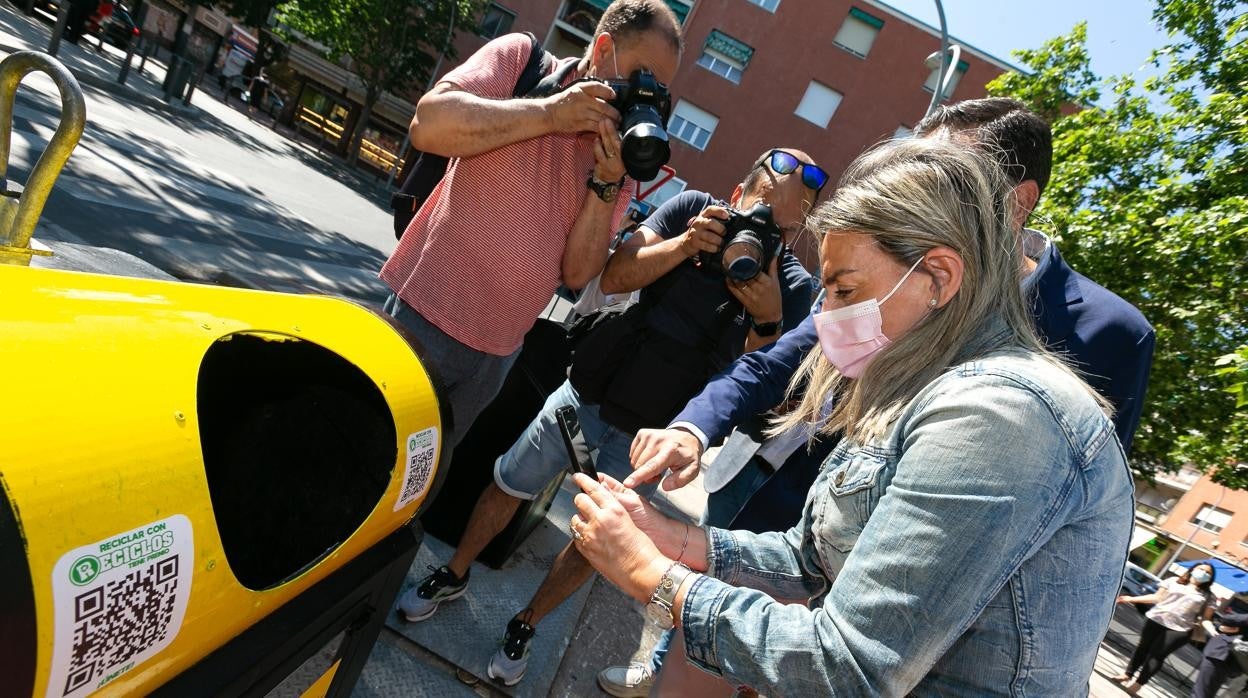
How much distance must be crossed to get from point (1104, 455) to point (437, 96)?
1.78 meters

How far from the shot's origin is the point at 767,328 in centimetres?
229

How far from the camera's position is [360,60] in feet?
70.9

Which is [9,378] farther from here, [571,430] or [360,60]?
[360,60]

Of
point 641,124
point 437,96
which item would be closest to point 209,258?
point 437,96

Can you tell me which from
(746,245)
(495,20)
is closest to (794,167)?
(746,245)

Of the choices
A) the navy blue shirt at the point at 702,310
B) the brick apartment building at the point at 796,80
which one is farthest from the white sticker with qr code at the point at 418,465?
the brick apartment building at the point at 796,80

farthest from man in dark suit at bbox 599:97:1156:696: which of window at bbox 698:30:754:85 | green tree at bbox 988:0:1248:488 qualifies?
window at bbox 698:30:754:85

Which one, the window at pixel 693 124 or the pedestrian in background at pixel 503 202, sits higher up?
the window at pixel 693 124

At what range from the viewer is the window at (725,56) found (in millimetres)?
22344

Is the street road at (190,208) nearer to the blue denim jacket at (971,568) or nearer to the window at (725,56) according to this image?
the blue denim jacket at (971,568)

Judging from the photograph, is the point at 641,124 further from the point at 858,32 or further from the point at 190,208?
the point at 858,32

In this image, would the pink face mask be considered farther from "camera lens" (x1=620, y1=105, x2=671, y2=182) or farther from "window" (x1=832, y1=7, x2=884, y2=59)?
"window" (x1=832, y1=7, x2=884, y2=59)

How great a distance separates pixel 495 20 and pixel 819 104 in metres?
Answer: 12.6

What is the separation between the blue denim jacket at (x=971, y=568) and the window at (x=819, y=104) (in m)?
23.4
